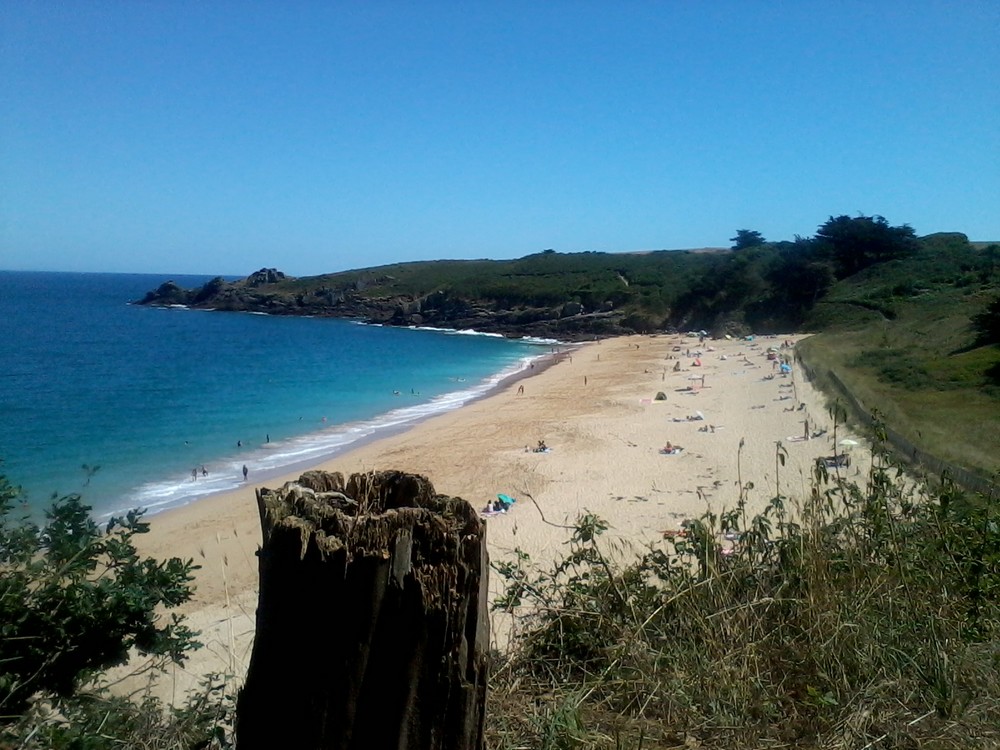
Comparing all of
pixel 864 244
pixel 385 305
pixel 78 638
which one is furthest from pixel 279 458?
pixel 385 305

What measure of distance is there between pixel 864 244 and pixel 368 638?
180 ft

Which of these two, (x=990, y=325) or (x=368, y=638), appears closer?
(x=368, y=638)

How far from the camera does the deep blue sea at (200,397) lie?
18547 millimetres

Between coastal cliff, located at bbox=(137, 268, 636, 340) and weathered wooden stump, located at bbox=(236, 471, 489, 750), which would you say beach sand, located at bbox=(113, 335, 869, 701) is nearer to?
weathered wooden stump, located at bbox=(236, 471, 489, 750)

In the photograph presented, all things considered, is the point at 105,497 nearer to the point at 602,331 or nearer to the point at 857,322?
the point at 857,322

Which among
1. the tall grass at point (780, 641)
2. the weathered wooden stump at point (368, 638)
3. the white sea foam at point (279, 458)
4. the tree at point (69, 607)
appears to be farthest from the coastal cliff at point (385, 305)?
the weathered wooden stump at point (368, 638)

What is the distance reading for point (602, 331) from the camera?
5584cm

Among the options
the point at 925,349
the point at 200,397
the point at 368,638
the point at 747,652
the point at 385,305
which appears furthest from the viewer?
the point at 385,305

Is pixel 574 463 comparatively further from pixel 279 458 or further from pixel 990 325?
pixel 990 325

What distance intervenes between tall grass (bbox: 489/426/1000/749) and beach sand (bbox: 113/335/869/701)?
1.15 metres

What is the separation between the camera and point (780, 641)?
258 cm

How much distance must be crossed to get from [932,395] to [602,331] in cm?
3974

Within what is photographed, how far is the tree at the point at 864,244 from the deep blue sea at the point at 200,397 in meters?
20.8

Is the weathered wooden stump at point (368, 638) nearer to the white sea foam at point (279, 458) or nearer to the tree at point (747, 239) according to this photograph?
the white sea foam at point (279, 458)
